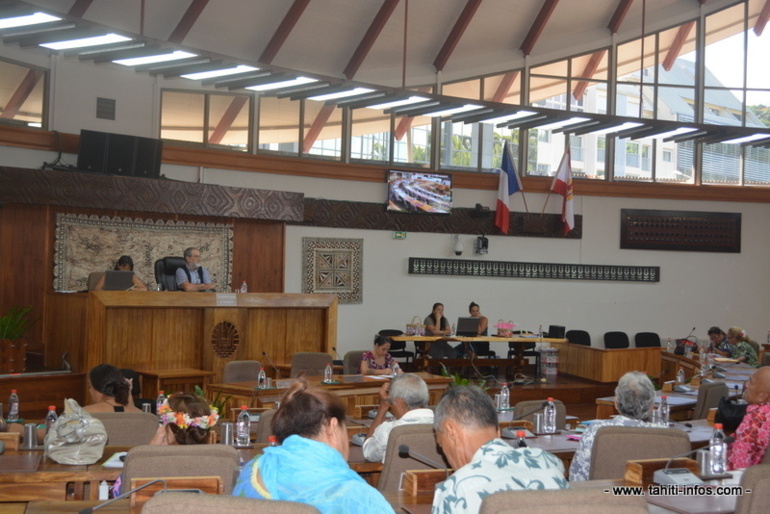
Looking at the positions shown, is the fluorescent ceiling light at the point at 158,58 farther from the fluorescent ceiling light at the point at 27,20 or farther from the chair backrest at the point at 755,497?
the chair backrest at the point at 755,497

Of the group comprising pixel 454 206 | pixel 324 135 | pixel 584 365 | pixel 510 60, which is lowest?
pixel 584 365

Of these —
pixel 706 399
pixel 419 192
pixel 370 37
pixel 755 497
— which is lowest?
pixel 706 399

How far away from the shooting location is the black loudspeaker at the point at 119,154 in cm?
1099

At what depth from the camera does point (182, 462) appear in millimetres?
3602

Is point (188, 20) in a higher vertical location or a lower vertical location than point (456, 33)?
lower

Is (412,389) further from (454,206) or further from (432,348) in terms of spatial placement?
(454,206)

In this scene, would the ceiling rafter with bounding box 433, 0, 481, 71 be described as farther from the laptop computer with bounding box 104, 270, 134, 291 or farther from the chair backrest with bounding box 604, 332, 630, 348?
the laptop computer with bounding box 104, 270, 134, 291

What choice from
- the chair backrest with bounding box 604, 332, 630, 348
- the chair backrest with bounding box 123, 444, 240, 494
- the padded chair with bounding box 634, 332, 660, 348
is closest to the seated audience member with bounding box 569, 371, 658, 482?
the chair backrest with bounding box 123, 444, 240, 494

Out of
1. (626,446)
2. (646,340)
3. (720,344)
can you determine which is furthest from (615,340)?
(626,446)

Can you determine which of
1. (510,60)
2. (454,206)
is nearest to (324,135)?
(454,206)

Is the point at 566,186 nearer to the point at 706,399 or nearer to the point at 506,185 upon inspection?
the point at 506,185

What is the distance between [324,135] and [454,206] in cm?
249

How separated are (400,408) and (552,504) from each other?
2.66 m

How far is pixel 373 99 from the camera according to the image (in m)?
10.2
